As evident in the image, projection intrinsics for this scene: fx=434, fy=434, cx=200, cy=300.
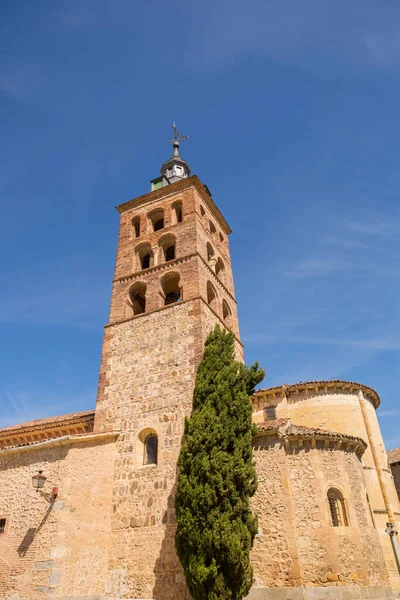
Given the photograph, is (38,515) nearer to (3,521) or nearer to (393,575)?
(3,521)

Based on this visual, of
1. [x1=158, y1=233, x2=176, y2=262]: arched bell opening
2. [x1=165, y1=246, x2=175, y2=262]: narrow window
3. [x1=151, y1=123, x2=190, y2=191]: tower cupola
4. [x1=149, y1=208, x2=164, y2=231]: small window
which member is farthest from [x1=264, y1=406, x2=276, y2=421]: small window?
[x1=151, y1=123, x2=190, y2=191]: tower cupola

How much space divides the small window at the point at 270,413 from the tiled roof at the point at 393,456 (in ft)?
38.8

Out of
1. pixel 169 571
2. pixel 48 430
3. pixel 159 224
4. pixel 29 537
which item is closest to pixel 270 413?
pixel 169 571

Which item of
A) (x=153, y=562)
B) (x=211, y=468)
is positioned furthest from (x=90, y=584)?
(x=211, y=468)

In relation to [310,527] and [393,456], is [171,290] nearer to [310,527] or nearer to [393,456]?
[310,527]

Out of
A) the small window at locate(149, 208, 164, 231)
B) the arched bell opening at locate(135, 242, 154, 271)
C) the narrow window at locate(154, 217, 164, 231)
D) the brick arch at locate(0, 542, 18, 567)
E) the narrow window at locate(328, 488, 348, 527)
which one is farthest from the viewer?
the narrow window at locate(154, 217, 164, 231)

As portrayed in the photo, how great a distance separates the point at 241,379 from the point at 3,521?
31.8 ft

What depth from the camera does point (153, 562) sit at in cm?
1310

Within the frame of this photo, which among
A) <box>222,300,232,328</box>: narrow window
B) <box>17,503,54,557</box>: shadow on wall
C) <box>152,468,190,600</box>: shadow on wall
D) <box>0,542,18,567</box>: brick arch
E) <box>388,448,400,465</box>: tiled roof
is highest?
<box>222,300,232,328</box>: narrow window

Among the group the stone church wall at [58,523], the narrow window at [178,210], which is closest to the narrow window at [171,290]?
the narrow window at [178,210]

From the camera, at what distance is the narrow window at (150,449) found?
1506 centimetres

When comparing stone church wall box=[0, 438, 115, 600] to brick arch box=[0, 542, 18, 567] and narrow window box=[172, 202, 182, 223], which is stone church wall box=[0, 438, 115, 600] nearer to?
brick arch box=[0, 542, 18, 567]

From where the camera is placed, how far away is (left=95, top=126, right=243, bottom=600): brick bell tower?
1346 cm

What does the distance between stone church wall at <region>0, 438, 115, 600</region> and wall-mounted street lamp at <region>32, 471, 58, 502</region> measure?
0.62 feet
